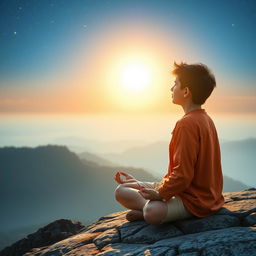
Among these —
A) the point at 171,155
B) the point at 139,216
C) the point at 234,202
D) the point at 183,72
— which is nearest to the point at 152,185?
the point at 139,216

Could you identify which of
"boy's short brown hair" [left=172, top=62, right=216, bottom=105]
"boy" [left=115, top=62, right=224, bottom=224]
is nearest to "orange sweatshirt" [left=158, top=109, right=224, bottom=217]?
"boy" [left=115, top=62, right=224, bottom=224]

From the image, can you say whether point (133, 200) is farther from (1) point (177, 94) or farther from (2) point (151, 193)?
(1) point (177, 94)

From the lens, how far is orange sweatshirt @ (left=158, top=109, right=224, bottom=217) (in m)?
5.04

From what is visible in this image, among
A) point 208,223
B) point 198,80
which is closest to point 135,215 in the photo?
point 208,223

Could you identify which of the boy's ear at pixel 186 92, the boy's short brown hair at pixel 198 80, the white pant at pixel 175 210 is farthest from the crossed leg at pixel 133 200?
the boy's short brown hair at pixel 198 80

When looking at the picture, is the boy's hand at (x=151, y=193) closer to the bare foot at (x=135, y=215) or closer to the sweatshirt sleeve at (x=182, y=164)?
the sweatshirt sleeve at (x=182, y=164)

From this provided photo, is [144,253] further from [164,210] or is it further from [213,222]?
[213,222]

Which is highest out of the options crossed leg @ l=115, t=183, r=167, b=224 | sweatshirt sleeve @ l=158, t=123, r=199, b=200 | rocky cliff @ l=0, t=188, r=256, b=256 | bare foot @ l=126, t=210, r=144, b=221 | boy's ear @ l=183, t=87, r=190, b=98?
boy's ear @ l=183, t=87, r=190, b=98

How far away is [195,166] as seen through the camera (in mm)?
5297

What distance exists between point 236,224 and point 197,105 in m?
2.09

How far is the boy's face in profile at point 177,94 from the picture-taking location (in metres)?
5.48

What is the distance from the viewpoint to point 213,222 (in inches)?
216

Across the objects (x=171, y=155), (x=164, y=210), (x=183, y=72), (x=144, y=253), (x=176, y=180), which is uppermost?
(x=183, y=72)

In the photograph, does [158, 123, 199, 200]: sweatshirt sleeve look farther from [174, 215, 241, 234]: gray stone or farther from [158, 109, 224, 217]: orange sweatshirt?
[174, 215, 241, 234]: gray stone
